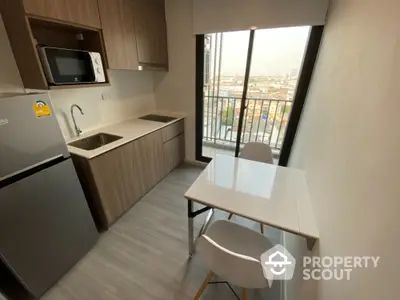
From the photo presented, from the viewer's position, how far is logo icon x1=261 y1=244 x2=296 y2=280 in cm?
114

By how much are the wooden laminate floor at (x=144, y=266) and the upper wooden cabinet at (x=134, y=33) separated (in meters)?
1.75

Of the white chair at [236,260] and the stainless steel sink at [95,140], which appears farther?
the stainless steel sink at [95,140]

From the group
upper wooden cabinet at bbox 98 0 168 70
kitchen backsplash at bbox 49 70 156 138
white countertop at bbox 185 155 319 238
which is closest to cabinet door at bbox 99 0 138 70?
upper wooden cabinet at bbox 98 0 168 70

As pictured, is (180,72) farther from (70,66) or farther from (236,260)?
(236,260)

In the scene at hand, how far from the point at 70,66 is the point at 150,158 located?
4.16ft

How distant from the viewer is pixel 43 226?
52.5 inches

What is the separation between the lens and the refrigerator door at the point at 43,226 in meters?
1.17

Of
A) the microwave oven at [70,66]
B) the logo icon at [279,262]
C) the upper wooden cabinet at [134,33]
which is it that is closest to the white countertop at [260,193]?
the logo icon at [279,262]

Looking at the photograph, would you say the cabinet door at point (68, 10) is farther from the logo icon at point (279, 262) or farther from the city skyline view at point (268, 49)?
the logo icon at point (279, 262)

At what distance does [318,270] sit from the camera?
892mm

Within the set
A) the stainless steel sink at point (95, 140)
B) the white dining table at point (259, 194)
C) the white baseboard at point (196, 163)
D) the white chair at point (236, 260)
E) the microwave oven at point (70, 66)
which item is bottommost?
the white baseboard at point (196, 163)

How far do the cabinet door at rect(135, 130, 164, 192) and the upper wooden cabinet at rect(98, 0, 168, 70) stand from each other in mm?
866

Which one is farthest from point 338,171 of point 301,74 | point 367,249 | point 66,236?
point 66,236

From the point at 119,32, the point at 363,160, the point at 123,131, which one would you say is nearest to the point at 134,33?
the point at 119,32
